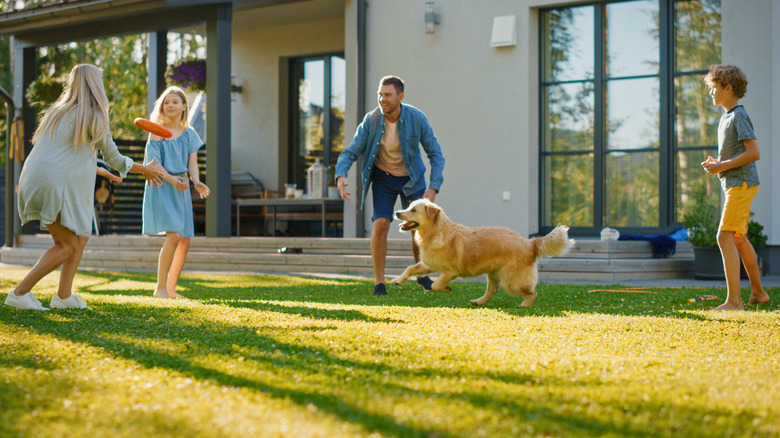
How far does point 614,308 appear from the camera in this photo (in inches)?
200

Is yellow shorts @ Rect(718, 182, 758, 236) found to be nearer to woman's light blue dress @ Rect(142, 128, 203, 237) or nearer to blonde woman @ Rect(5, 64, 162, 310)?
woman's light blue dress @ Rect(142, 128, 203, 237)

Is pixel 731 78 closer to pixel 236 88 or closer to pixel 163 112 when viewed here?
pixel 163 112

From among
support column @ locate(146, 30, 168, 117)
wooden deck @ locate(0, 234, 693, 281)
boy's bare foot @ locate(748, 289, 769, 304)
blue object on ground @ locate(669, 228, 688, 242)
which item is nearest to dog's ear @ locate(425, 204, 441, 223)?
boy's bare foot @ locate(748, 289, 769, 304)

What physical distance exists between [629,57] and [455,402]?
8.90m

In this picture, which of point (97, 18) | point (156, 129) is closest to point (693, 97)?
point (156, 129)

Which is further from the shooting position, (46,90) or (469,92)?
(46,90)

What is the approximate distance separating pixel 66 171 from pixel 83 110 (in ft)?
1.26

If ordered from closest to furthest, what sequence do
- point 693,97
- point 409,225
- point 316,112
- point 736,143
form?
point 736,143 < point 409,225 < point 693,97 < point 316,112

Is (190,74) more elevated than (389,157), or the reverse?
(190,74)

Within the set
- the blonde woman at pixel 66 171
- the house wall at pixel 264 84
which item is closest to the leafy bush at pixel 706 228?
the blonde woman at pixel 66 171

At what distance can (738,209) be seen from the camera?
5.07 meters

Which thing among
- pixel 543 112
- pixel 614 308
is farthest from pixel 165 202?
pixel 543 112

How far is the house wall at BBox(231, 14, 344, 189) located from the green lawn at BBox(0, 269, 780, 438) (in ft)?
29.4

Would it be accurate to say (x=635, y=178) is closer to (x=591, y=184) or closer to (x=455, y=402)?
(x=591, y=184)
